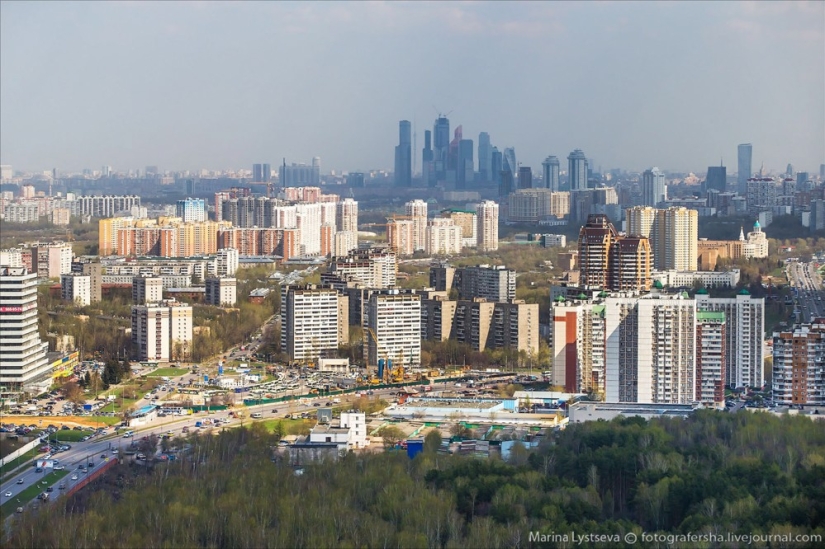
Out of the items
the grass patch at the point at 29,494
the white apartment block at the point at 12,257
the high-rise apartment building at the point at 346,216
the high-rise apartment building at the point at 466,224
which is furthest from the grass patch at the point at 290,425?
the high-rise apartment building at the point at 346,216

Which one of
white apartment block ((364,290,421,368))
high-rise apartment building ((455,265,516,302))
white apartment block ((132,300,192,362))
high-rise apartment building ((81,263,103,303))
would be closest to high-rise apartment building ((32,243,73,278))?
high-rise apartment building ((81,263,103,303))


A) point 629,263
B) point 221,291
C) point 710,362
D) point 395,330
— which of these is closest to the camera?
point 710,362

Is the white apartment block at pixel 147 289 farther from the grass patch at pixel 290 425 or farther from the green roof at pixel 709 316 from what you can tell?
the green roof at pixel 709 316

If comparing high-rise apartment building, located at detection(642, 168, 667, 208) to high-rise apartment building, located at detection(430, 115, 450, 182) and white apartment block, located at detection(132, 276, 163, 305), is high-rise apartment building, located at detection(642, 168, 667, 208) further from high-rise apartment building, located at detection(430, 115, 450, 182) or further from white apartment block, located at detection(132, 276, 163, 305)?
white apartment block, located at detection(132, 276, 163, 305)

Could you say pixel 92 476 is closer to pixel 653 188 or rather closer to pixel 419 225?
pixel 419 225

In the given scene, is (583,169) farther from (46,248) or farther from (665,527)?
(665,527)

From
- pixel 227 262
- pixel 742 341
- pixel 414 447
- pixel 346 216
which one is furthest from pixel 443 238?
pixel 414 447
